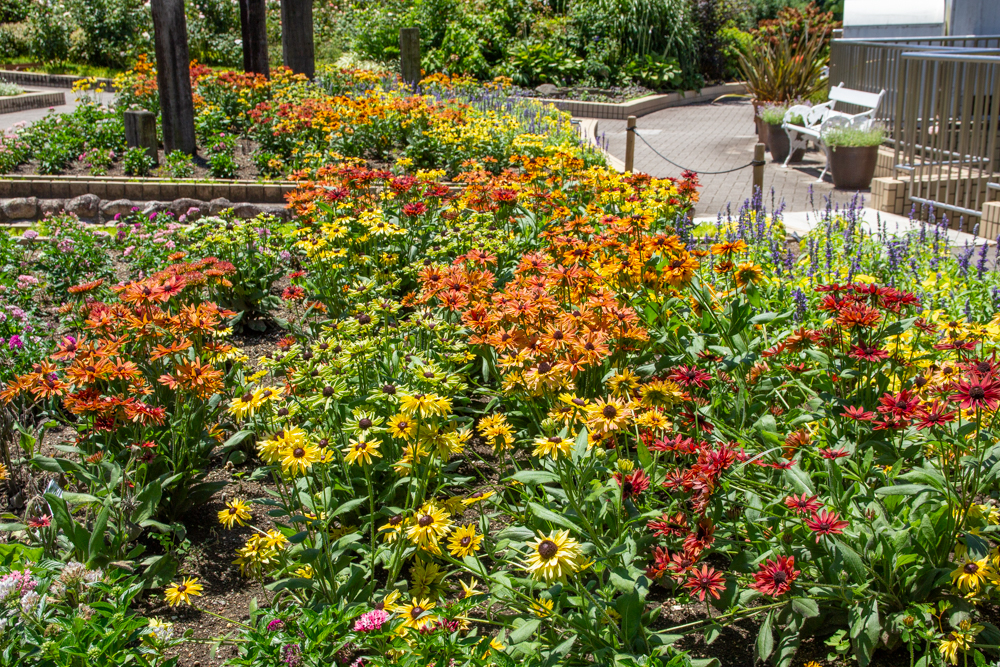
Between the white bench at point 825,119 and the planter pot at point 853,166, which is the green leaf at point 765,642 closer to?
the planter pot at point 853,166

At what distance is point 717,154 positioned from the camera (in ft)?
38.9

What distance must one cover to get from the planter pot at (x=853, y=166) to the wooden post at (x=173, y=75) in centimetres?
750

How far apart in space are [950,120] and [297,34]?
32.4ft

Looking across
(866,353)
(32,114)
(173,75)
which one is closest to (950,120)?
(866,353)

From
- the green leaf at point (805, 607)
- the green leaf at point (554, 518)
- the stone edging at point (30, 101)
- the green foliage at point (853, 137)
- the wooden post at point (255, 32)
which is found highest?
the wooden post at point (255, 32)

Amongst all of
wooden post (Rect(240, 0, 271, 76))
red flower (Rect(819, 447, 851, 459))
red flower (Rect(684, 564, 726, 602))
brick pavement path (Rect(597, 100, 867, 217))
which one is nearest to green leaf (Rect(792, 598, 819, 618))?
red flower (Rect(684, 564, 726, 602))

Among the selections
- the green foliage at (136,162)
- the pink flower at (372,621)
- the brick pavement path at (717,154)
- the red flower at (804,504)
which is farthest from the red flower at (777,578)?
the green foliage at (136,162)

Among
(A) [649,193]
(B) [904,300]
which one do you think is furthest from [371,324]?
(A) [649,193]

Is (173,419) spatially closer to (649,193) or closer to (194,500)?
(194,500)

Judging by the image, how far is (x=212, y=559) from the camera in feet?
9.93

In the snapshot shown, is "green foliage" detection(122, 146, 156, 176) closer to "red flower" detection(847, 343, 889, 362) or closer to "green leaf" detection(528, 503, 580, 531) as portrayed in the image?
"green leaf" detection(528, 503, 580, 531)

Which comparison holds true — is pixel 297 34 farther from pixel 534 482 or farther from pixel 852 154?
pixel 534 482

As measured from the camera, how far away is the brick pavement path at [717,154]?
29.9 feet

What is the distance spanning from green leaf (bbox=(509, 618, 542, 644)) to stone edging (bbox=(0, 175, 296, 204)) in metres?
6.62
